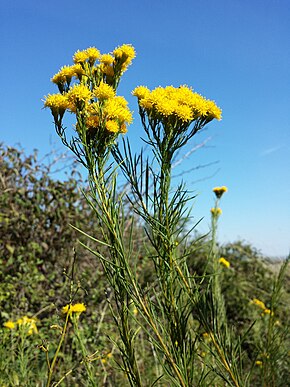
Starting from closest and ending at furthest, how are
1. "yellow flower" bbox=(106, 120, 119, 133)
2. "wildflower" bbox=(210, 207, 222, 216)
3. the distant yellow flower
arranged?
"yellow flower" bbox=(106, 120, 119, 133), the distant yellow flower, "wildflower" bbox=(210, 207, 222, 216)

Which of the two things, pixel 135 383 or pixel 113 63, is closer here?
pixel 135 383

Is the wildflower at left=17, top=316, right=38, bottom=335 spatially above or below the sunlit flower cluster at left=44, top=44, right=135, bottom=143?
below

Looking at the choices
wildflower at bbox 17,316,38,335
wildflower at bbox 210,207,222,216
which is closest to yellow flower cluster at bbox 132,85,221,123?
wildflower at bbox 210,207,222,216

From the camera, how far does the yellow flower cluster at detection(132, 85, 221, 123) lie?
97 centimetres

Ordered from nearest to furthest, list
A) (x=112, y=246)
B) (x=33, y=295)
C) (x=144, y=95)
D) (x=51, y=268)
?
(x=112, y=246) < (x=144, y=95) < (x=33, y=295) < (x=51, y=268)

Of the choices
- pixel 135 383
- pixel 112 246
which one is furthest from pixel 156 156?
pixel 135 383

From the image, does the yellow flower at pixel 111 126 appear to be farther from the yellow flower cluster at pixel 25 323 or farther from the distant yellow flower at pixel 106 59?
the yellow flower cluster at pixel 25 323

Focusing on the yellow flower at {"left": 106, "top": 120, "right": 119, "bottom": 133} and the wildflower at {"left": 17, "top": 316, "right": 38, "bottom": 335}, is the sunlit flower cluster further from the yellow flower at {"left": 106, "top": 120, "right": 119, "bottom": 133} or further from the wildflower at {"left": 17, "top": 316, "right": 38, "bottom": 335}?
the wildflower at {"left": 17, "top": 316, "right": 38, "bottom": 335}

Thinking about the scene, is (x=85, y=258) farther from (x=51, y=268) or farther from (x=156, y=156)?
(x=156, y=156)

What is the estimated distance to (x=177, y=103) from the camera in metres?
1.00

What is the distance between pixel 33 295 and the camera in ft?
10.5

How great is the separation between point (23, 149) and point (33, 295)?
1254 mm

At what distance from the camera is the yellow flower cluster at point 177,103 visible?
0.97 m

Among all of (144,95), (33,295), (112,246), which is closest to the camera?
(112,246)
